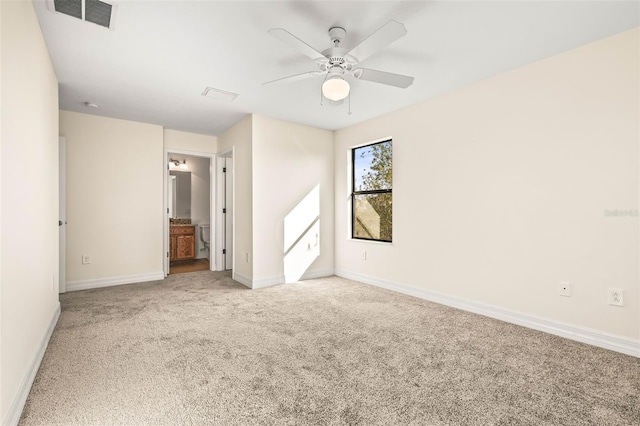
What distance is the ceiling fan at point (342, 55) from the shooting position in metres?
1.96

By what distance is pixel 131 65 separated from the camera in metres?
2.83

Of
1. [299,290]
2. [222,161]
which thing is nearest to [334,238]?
[299,290]

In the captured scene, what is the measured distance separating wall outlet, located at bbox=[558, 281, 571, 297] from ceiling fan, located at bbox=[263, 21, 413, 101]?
6.96ft

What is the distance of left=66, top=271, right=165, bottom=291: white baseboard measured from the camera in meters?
4.16

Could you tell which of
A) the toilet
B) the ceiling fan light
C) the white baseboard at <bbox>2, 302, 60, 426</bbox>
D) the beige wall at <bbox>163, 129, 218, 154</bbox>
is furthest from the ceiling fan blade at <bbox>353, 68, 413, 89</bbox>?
the toilet

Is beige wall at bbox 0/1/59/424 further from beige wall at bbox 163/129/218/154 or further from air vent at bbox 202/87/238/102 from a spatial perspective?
beige wall at bbox 163/129/218/154

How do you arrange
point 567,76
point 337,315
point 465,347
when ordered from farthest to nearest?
1. point 337,315
2. point 567,76
3. point 465,347

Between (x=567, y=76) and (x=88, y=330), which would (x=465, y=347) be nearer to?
(x=567, y=76)

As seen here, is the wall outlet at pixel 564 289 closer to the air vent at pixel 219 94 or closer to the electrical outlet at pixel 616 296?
the electrical outlet at pixel 616 296

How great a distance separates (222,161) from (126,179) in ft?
4.97

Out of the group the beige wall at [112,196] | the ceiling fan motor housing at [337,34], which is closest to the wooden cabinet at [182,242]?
the beige wall at [112,196]

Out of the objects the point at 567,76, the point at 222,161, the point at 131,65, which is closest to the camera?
the point at 567,76

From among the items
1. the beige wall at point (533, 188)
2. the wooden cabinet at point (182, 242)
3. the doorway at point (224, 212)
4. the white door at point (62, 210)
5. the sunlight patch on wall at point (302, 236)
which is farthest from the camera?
the wooden cabinet at point (182, 242)

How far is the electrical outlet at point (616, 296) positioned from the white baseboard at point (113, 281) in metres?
5.23
